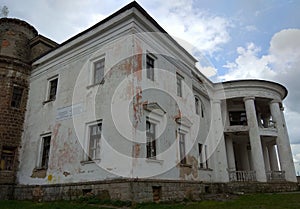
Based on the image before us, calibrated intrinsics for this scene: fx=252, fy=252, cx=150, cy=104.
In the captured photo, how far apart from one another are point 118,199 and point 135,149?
190cm

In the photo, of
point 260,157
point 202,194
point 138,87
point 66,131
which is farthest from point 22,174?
point 260,157

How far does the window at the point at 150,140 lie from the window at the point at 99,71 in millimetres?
3310

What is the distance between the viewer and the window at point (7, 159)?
548 inches

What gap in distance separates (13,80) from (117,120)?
865cm

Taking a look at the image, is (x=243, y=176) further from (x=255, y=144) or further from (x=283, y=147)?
(x=283, y=147)

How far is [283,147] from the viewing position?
1827 cm

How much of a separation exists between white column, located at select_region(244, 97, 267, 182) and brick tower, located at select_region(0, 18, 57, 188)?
583 inches

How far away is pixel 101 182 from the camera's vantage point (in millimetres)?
9852

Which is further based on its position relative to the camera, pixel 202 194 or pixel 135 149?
pixel 202 194

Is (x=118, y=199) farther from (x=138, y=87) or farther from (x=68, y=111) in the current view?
(x=68, y=111)

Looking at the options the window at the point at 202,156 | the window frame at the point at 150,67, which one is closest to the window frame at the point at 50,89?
the window frame at the point at 150,67

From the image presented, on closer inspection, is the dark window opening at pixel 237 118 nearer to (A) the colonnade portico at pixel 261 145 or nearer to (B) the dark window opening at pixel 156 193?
(A) the colonnade portico at pixel 261 145

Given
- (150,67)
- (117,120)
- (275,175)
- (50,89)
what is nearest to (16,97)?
(50,89)

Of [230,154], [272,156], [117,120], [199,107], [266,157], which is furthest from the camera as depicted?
[272,156]
